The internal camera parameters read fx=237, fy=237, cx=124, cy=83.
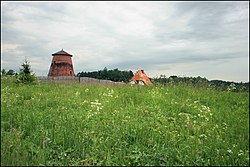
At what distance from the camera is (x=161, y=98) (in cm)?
804

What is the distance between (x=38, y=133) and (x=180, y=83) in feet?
25.4

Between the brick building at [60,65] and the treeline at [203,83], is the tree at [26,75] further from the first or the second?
the brick building at [60,65]

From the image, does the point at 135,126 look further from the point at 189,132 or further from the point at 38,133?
the point at 38,133

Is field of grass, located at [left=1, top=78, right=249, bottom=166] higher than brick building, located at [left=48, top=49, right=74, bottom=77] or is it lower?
lower

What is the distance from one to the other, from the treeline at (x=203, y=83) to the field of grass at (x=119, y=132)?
117 inches

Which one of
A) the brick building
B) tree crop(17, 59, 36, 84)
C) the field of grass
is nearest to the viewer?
the field of grass

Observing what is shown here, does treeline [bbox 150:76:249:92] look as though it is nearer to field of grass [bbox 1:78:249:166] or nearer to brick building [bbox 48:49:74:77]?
field of grass [bbox 1:78:249:166]

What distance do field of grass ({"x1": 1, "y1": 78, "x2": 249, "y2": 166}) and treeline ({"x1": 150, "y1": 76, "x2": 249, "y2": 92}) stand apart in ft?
9.79

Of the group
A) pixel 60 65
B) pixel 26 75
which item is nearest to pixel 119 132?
pixel 26 75

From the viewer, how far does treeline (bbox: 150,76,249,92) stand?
1032 cm

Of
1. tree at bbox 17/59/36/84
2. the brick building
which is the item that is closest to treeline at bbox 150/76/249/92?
tree at bbox 17/59/36/84

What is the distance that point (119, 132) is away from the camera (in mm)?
4926

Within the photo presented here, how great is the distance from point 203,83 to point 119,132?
23.5 ft

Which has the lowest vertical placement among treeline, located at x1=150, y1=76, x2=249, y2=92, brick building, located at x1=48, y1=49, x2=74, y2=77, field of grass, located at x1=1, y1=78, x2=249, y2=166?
field of grass, located at x1=1, y1=78, x2=249, y2=166
